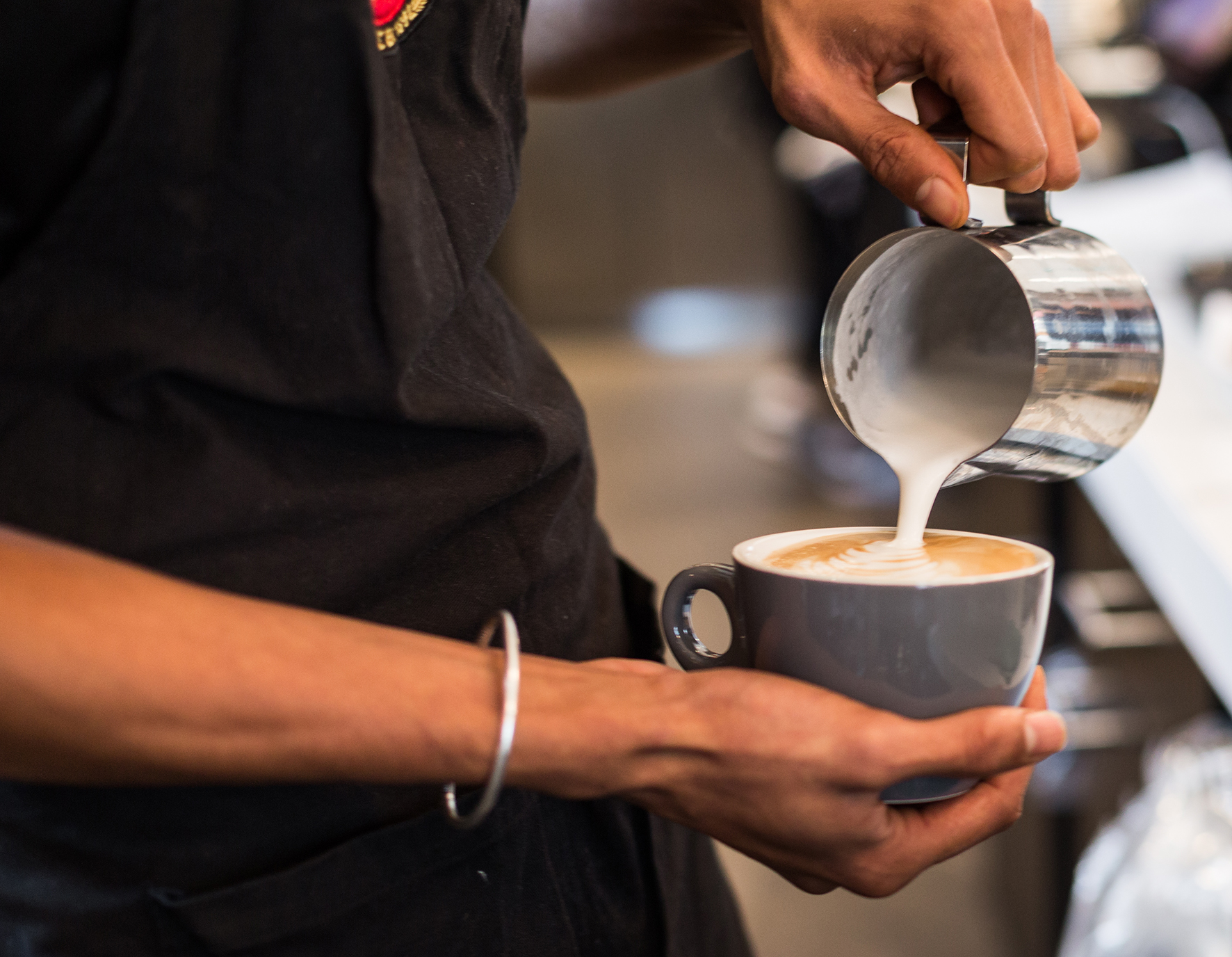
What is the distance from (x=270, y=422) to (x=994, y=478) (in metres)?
2.14

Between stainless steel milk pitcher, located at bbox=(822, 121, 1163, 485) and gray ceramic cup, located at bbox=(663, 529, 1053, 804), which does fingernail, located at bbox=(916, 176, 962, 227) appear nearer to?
stainless steel milk pitcher, located at bbox=(822, 121, 1163, 485)

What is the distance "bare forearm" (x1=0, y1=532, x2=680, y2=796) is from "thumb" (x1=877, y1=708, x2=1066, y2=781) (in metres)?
0.14

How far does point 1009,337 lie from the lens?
2.56ft

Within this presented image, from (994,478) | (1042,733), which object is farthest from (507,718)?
(994,478)

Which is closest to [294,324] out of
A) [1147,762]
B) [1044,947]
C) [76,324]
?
[76,324]

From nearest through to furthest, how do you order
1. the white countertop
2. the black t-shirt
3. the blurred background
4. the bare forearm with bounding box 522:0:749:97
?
the black t-shirt < the bare forearm with bounding box 522:0:749:97 < the white countertop < the blurred background

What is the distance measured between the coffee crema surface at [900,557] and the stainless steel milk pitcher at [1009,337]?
0.06 metres

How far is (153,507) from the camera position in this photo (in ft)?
1.77

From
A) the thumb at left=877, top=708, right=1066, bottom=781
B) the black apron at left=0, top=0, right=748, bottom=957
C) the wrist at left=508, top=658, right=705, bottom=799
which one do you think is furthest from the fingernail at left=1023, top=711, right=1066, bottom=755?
the black apron at left=0, top=0, right=748, bottom=957

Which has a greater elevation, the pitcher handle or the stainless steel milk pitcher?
the pitcher handle

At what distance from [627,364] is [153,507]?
Result: 5.54m

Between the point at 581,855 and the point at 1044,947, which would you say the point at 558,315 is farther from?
the point at 581,855

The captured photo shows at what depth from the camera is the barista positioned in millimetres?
470

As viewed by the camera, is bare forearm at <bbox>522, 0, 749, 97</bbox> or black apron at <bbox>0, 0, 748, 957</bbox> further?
bare forearm at <bbox>522, 0, 749, 97</bbox>
